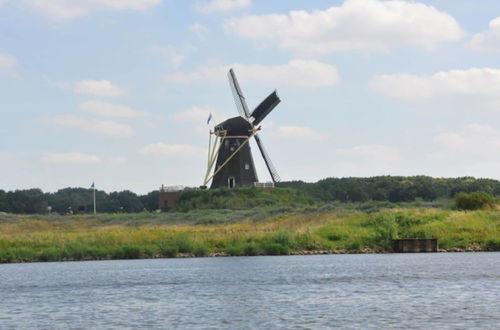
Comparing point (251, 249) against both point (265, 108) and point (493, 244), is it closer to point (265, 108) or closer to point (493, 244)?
point (493, 244)

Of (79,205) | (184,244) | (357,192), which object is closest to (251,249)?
(184,244)

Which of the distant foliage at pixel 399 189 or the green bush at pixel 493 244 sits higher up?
the distant foliage at pixel 399 189

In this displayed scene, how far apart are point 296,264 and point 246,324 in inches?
1123

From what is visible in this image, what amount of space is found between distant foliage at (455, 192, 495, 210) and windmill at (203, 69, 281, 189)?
3439 centimetres

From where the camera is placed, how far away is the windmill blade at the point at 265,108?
120 m

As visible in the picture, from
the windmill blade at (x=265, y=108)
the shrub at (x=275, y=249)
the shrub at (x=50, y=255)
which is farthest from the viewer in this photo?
the windmill blade at (x=265, y=108)

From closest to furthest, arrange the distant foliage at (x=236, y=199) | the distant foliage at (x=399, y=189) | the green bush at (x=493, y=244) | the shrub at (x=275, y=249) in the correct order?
1. the shrub at (x=275, y=249)
2. the green bush at (x=493, y=244)
3. the distant foliage at (x=236, y=199)
4. the distant foliage at (x=399, y=189)

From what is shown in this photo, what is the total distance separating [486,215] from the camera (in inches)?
3142

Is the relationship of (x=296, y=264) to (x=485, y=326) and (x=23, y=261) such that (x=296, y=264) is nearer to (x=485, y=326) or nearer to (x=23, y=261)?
(x=23, y=261)

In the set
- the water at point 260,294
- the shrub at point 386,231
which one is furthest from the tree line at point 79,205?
the water at point 260,294

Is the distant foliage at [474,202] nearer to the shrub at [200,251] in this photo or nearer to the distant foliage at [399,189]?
the shrub at [200,251]

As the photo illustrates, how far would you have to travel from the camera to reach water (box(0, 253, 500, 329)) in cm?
3400

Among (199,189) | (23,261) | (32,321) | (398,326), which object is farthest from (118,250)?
(199,189)

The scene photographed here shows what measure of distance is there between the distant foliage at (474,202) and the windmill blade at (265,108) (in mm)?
35262
